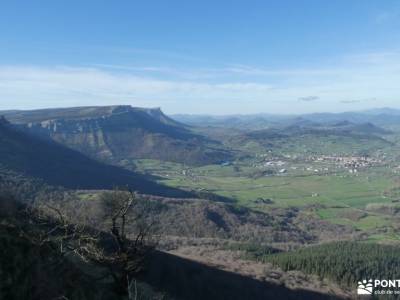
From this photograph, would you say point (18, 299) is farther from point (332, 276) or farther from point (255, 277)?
point (332, 276)

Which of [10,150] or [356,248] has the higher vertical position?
[10,150]

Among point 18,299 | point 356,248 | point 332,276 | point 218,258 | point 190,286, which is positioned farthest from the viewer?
point 356,248

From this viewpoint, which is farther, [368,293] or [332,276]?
[332,276]

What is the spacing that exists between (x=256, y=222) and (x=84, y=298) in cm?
14487

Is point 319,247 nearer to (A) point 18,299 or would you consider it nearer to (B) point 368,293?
(B) point 368,293

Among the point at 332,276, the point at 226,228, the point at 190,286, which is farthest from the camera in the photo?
the point at 226,228

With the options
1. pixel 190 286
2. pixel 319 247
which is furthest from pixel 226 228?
pixel 190 286

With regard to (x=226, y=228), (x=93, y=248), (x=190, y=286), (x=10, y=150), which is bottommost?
(x=226, y=228)

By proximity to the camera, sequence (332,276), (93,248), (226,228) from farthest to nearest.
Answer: (226,228)
(332,276)
(93,248)

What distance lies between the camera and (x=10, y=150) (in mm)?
193375

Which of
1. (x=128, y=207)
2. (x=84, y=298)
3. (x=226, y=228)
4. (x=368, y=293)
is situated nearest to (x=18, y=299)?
(x=84, y=298)

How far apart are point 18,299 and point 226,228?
140635 millimetres

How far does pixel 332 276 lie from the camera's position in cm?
9438

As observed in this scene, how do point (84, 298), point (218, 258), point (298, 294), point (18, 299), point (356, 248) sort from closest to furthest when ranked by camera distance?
point (18, 299) → point (84, 298) → point (298, 294) → point (218, 258) → point (356, 248)
